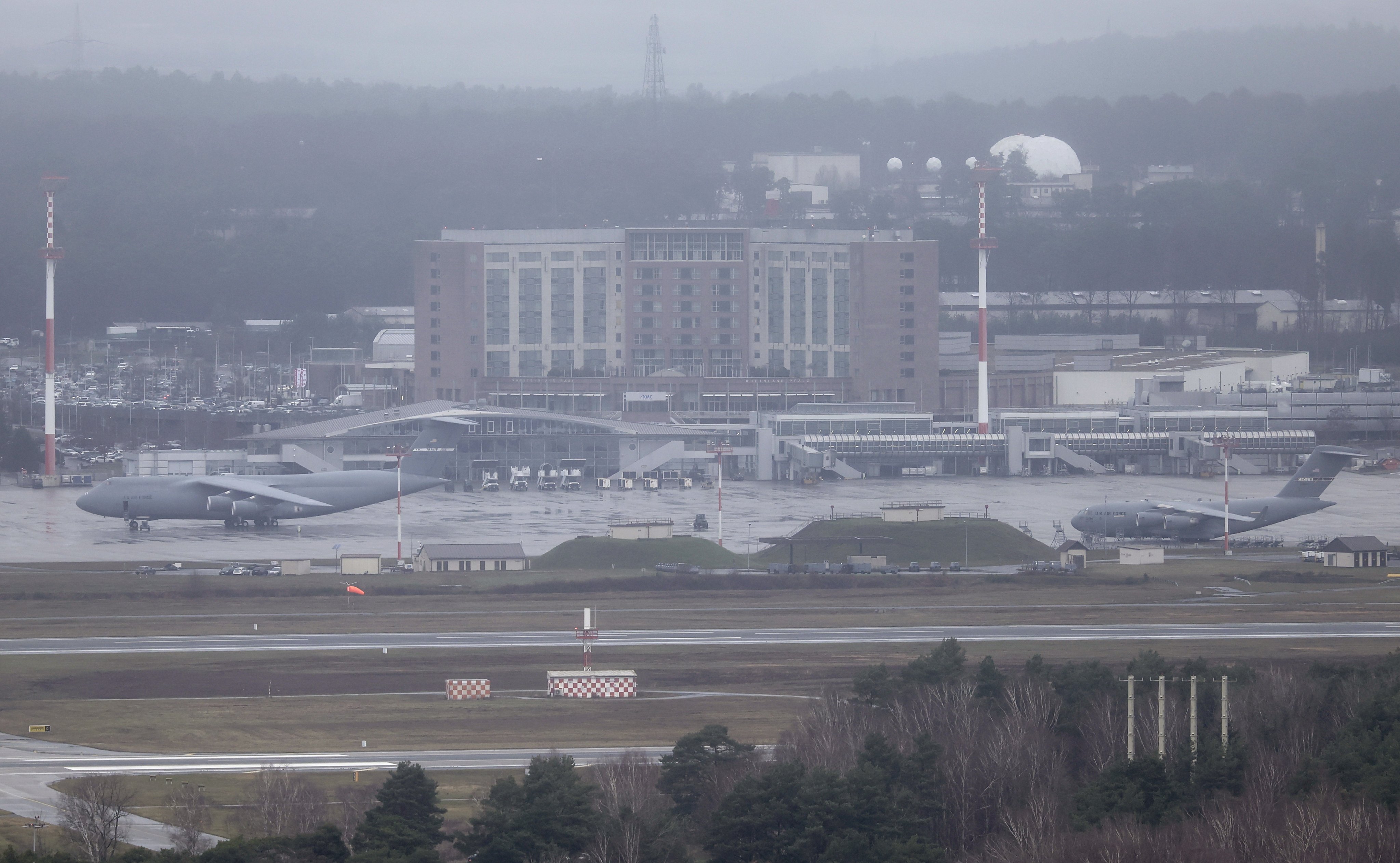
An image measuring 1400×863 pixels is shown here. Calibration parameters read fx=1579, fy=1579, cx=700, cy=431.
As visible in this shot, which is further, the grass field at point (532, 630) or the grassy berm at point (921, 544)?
the grassy berm at point (921, 544)

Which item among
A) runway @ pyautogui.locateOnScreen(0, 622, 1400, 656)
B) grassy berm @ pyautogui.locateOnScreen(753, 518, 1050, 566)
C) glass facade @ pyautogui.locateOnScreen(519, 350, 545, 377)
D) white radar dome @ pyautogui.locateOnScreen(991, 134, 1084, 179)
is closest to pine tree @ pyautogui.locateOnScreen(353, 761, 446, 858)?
runway @ pyautogui.locateOnScreen(0, 622, 1400, 656)

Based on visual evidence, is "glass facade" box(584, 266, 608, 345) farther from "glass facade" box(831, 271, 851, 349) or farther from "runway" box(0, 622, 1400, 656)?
"runway" box(0, 622, 1400, 656)

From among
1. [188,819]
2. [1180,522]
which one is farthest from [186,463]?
[188,819]

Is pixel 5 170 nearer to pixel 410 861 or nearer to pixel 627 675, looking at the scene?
pixel 627 675

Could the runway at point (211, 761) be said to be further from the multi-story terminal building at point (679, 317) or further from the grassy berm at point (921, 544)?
the multi-story terminal building at point (679, 317)

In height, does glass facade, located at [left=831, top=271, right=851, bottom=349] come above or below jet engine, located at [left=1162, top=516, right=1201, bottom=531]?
above

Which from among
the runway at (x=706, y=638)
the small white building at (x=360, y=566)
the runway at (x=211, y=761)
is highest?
the small white building at (x=360, y=566)

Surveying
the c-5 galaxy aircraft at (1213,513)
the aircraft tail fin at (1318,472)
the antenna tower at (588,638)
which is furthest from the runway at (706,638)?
the aircraft tail fin at (1318,472)
